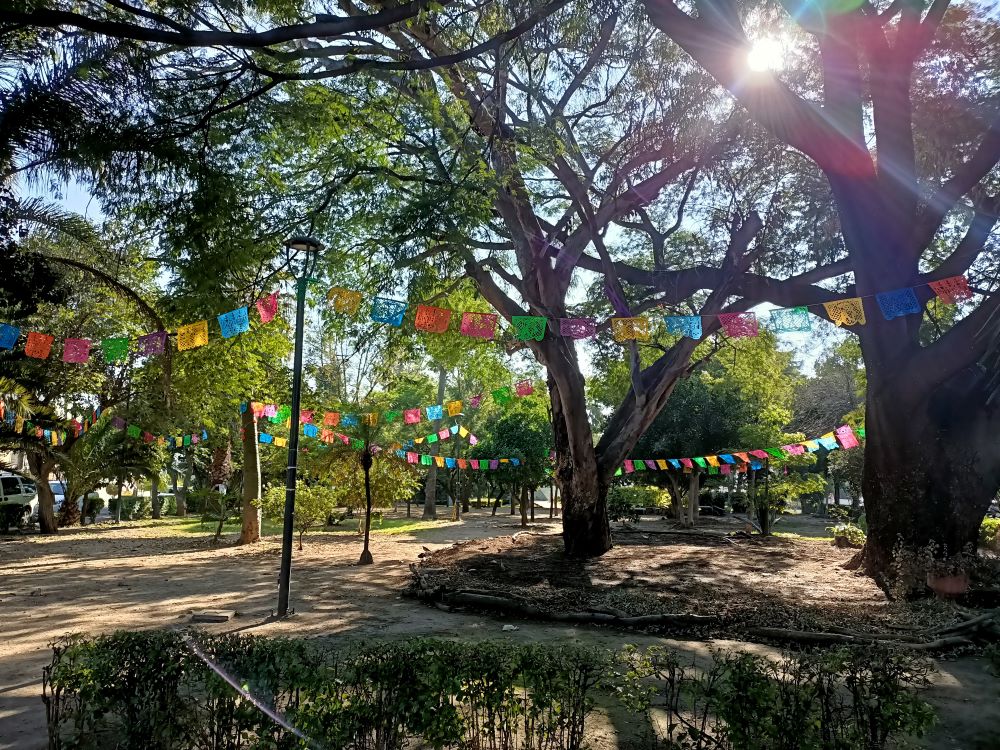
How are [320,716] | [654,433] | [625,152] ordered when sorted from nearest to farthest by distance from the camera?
[320,716] → [625,152] → [654,433]

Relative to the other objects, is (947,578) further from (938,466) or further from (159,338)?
(159,338)

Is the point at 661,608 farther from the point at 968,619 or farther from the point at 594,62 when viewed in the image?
the point at 594,62

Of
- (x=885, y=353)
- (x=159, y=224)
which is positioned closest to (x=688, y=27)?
(x=885, y=353)

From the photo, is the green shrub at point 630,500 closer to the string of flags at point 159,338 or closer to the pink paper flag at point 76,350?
the string of flags at point 159,338

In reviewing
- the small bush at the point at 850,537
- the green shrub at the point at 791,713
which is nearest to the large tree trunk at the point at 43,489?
the green shrub at the point at 791,713

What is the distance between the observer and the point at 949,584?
7.68 metres

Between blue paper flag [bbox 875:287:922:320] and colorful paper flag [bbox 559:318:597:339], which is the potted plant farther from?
colorful paper flag [bbox 559:318:597:339]

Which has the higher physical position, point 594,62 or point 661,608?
point 594,62

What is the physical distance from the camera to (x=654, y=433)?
24.0m

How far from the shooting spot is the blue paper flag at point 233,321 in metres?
9.37

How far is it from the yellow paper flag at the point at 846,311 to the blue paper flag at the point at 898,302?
331 mm

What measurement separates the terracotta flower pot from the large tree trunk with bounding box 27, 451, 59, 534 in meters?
22.1

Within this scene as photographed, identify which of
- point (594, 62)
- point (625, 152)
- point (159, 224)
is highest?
point (594, 62)

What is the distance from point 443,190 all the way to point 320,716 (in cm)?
670
